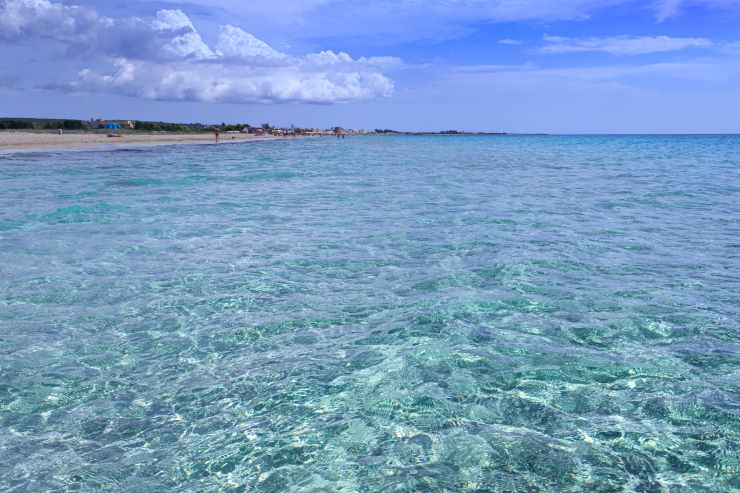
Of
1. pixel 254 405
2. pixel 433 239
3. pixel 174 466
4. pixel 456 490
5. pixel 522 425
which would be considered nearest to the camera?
pixel 456 490

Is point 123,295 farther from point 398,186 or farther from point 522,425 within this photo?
point 398,186

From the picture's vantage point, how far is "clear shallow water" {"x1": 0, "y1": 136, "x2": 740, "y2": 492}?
16.9 feet

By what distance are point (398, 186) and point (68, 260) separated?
1863 centimetres

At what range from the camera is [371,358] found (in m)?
7.43

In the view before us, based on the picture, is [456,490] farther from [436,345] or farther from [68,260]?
[68,260]

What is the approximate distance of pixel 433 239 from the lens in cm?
1480

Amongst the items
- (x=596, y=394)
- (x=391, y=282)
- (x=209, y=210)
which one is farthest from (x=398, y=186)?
(x=596, y=394)

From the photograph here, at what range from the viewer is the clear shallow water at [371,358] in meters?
5.15

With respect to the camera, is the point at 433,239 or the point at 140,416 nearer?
the point at 140,416

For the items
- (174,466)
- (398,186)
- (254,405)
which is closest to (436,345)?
(254,405)

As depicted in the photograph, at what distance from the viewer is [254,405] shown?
6.25 meters

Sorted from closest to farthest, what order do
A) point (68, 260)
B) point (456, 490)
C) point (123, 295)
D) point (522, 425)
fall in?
point (456, 490), point (522, 425), point (123, 295), point (68, 260)

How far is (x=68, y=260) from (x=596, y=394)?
37.4ft

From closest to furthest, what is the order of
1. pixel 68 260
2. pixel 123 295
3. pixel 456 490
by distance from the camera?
pixel 456 490, pixel 123 295, pixel 68 260
